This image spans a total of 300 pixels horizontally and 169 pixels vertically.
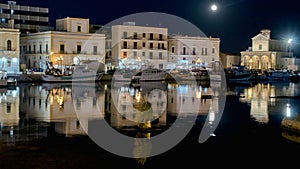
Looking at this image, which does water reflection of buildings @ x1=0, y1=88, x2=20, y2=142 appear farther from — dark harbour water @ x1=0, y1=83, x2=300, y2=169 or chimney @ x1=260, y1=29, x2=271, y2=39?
chimney @ x1=260, y1=29, x2=271, y2=39

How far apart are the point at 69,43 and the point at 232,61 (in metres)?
34.8

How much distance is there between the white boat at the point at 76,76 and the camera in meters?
37.7

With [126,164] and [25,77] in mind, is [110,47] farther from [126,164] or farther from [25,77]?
[126,164]

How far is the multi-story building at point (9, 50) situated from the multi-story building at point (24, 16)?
64.3 feet

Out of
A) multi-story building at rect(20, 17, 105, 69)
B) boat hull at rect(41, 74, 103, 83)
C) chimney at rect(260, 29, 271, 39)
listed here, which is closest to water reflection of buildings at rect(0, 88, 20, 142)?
boat hull at rect(41, 74, 103, 83)

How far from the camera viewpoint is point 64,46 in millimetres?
41875

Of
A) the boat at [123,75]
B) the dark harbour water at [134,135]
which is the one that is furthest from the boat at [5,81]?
the dark harbour water at [134,135]

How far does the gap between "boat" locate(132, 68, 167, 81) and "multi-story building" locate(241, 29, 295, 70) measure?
2528cm

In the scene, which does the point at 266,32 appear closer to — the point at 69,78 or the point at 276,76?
the point at 276,76

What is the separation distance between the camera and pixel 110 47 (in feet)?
159

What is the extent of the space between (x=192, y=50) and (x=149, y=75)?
12.7 m

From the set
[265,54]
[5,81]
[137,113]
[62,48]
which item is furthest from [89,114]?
[265,54]

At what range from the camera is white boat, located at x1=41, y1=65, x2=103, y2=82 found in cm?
3774

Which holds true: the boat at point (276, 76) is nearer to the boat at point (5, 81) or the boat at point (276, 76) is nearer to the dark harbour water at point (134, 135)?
the boat at point (5, 81)
